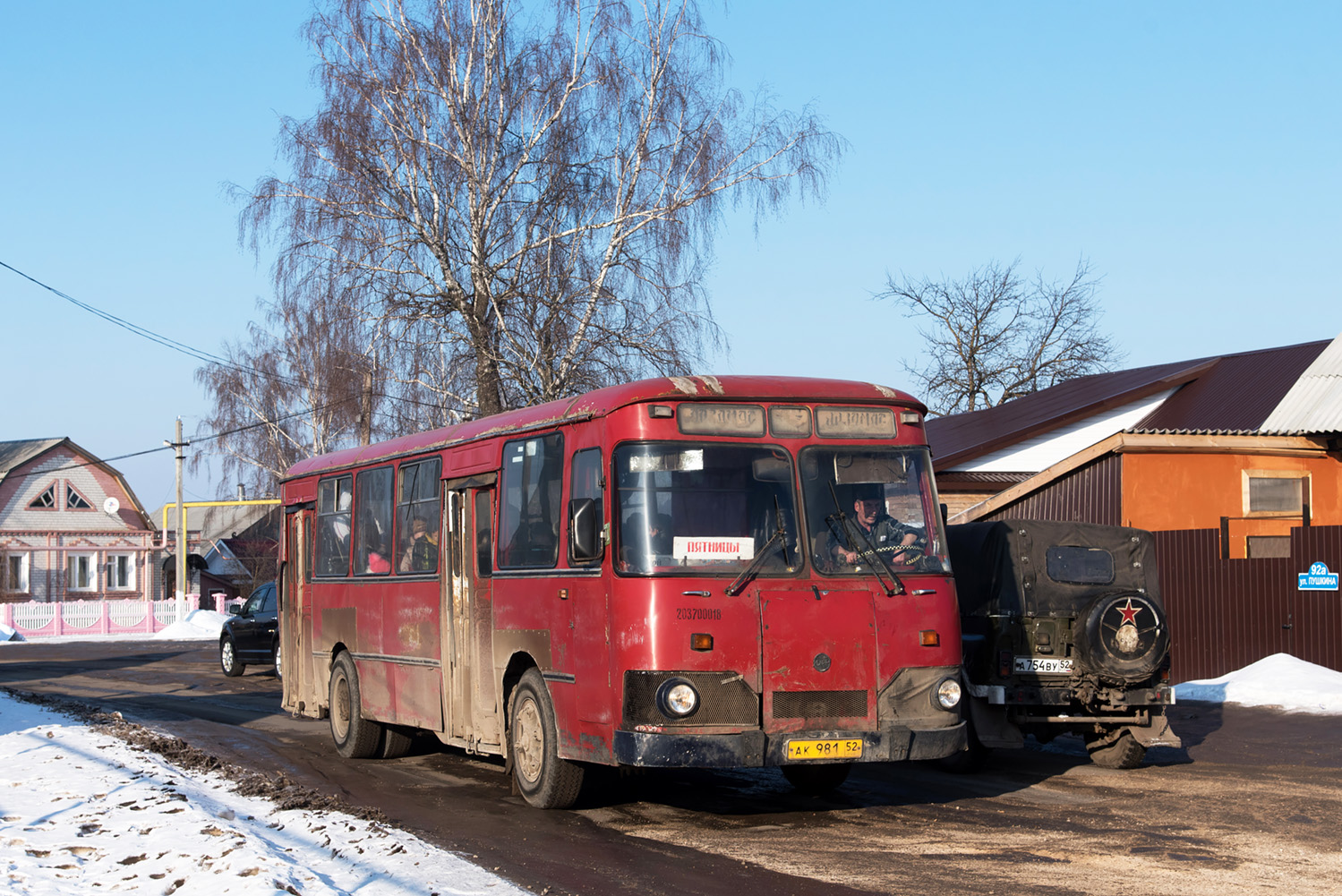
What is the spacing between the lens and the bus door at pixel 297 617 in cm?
1547

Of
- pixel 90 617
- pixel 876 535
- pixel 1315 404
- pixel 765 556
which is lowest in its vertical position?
pixel 90 617

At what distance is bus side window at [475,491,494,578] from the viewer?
11.1 meters

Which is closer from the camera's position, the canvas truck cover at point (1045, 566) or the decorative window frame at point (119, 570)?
the canvas truck cover at point (1045, 566)

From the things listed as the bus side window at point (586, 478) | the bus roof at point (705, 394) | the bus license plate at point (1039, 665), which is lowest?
the bus license plate at point (1039, 665)

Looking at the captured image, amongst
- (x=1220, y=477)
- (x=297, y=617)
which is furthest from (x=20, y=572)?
(x=1220, y=477)

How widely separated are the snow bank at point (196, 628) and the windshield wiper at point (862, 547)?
130 ft

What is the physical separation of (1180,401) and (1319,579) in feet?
37.9

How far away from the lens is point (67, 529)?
62.0m

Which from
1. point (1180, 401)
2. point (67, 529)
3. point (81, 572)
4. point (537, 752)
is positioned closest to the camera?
point (537, 752)

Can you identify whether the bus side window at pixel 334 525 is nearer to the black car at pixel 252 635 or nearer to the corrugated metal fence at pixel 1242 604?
the black car at pixel 252 635

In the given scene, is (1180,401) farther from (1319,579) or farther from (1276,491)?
(1319,579)

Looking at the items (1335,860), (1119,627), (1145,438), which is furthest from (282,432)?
(1335,860)

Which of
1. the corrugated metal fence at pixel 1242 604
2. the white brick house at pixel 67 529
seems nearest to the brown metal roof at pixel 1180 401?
the corrugated metal fence at pixel 1242 604

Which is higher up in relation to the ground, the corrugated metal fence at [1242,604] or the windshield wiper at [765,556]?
the windshield wiper at [765,556]
